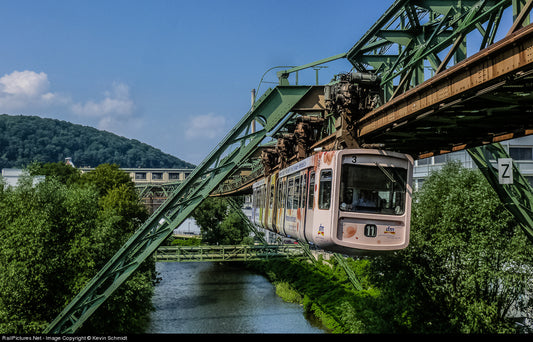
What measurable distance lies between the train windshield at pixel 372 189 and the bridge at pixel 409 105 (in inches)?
43.2

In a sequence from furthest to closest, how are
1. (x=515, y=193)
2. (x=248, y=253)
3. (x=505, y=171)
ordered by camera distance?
1. (x=248, y=253)
2. (x=515, y=193)
3. (x=505, y=171)

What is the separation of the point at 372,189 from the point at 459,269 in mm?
6184

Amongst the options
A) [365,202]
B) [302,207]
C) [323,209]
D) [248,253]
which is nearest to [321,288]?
[248,253]

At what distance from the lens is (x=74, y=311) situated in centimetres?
1786

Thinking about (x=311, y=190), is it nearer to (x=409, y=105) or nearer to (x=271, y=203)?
(x=409, y=105)

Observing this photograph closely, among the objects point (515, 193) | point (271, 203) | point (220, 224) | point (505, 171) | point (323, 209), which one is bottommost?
point (220, 224)

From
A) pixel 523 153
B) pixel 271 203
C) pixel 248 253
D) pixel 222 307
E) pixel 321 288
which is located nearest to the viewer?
pixel 271 203

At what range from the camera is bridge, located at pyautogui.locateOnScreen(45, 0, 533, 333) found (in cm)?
768

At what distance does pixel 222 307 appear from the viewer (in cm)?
3541

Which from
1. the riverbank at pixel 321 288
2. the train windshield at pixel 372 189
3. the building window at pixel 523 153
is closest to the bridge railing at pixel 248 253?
the riverbank at pixel 321 288

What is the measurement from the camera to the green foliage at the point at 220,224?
5709 cm

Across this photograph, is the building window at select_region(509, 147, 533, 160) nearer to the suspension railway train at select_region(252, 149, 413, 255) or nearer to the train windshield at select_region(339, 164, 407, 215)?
the suspension railway train at select_region(252, 149, 413, 255)

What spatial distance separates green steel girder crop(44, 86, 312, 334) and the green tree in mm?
5996

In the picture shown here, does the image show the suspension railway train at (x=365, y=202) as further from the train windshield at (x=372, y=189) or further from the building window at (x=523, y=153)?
the building window at (x=523, y=153)
